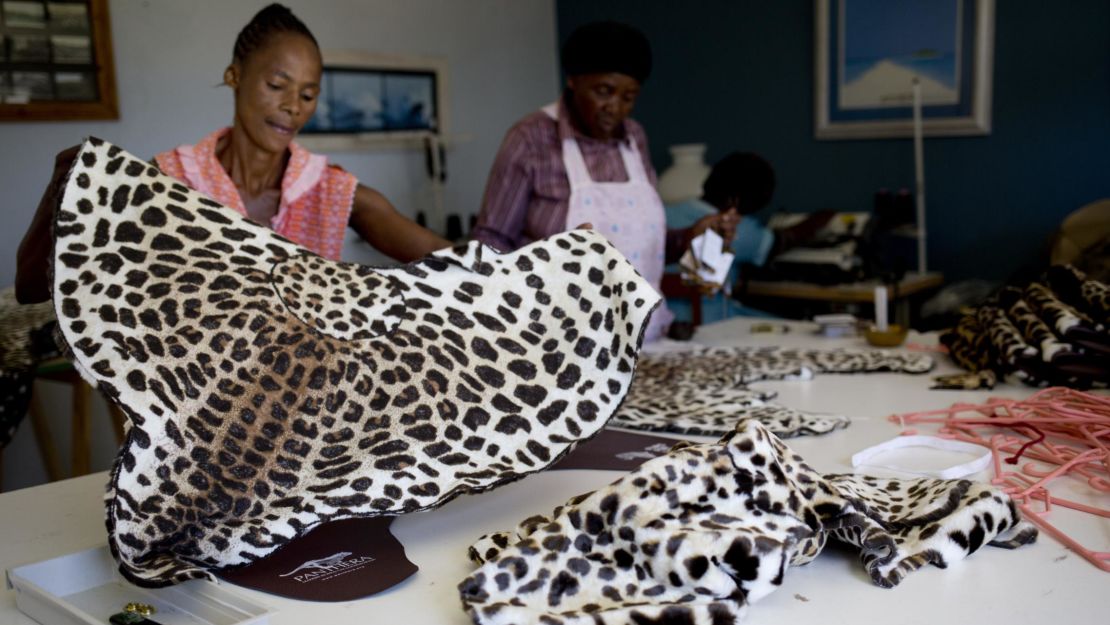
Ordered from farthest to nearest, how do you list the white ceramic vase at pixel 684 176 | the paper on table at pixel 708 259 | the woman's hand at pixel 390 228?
the white ceramic vase at pixel 684 176
the paper on table at pixel 708 259
the woman's hand at pixel 390 228

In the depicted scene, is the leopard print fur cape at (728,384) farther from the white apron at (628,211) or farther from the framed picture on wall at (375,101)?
the framed picture on wall at (375,101)

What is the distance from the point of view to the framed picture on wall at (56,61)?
374 centimetres

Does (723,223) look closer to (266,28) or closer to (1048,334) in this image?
(1048,334)

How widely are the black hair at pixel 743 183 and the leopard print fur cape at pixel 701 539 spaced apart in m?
1.46

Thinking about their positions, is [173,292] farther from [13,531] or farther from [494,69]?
[494,69]

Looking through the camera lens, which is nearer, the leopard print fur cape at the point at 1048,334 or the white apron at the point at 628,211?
the leopard print fur cape at the point at 1048,334

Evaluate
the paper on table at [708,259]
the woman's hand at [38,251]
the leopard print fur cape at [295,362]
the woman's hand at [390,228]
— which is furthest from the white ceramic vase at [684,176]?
the woman's hand at [38,251]

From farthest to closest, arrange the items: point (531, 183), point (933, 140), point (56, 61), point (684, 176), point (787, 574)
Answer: point (684, 176) < point (933, 140) < point (56, 61) < point (531, 183) < point (787, 574)

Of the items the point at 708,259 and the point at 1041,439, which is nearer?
the point at 1041,439

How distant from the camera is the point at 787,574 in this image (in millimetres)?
1275

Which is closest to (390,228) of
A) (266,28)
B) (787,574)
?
(266,28)

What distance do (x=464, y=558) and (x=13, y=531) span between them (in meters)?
0.73

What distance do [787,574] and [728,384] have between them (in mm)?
1022

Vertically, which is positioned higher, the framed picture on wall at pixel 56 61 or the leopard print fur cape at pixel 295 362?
the framed picture on wall at pixel 56 61
